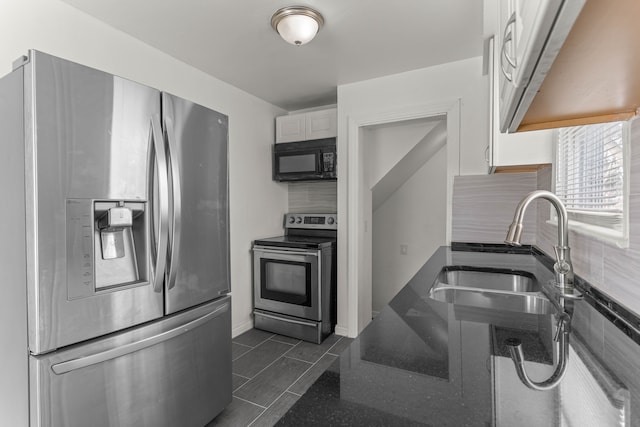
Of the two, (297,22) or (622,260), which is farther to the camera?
(297,22)

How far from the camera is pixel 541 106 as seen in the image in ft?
2.50

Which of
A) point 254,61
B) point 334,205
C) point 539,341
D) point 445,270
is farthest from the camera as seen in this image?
point 334,205

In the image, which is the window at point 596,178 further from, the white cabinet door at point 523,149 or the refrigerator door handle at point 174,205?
the refrigerator door handle at point 174,205

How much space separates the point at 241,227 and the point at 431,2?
7.47ft

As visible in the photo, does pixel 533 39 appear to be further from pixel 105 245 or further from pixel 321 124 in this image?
pixel 321 124

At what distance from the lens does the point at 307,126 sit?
3211 mm

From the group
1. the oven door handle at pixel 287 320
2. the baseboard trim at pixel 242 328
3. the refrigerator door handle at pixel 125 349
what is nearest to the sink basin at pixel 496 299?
the refrigerator door handle at pixel 125 349

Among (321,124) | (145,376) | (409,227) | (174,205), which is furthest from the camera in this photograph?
(409,227)

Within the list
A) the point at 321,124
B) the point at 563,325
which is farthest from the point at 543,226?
the point at 321,124

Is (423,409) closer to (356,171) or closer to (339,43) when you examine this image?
(339,43)

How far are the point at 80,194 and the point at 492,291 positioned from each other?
64.3 inches

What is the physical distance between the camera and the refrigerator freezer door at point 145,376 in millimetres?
1101

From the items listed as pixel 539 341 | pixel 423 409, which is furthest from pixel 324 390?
pixel 539 341

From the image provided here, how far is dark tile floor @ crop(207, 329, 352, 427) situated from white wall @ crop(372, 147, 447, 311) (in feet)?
3.66
